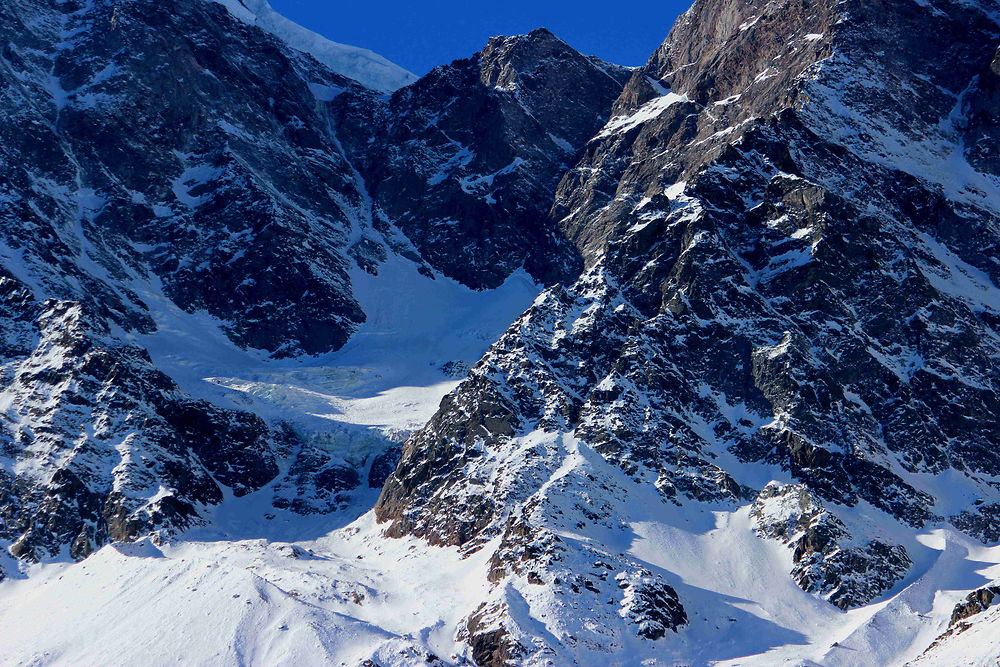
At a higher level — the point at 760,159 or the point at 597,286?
the point at 760,159

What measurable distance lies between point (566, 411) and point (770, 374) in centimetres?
2151

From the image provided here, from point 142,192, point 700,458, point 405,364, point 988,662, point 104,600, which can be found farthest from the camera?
point 142,192

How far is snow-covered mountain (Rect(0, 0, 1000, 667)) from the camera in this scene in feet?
378

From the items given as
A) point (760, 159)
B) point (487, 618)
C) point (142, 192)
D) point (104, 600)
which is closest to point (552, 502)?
point (487, 618)

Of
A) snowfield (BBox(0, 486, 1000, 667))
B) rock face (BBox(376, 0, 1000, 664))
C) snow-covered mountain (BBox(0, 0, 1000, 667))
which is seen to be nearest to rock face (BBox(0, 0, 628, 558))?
snow-covered mountain (BBox(0, 0, 1000, 667))

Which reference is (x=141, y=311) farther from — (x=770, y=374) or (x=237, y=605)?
(x=770, y=374)

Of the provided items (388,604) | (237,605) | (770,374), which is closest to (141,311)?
(237,605)

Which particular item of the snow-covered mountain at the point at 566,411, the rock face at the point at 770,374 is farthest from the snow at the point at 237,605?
the rock face at the point at 770,374

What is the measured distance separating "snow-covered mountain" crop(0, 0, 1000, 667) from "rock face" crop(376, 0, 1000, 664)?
0.38m

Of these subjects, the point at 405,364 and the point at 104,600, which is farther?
the point at 405,364

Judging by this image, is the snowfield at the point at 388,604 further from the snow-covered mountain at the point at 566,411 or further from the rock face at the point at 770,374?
the rock face at the point at 770,374

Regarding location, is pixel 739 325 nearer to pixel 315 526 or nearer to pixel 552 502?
pixel 552 502

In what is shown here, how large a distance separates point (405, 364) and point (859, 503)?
217 ft

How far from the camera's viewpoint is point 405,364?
17275 cm
